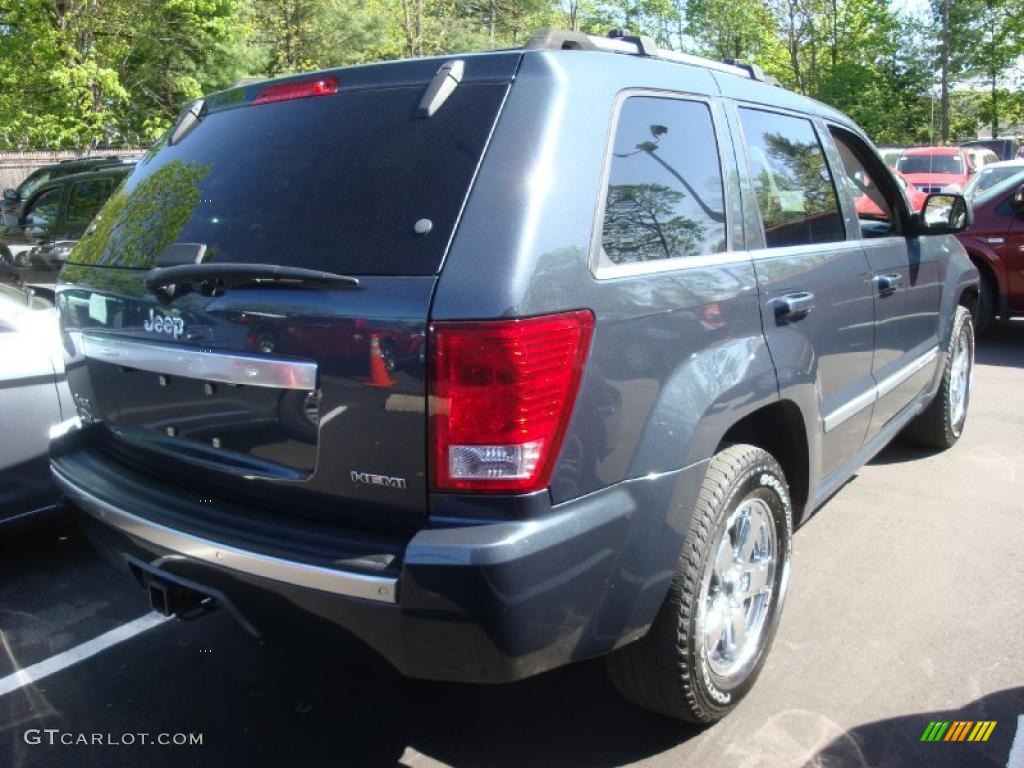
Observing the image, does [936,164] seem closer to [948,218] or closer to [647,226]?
[948,218]

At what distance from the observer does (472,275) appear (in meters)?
2.09

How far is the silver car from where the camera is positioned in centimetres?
391

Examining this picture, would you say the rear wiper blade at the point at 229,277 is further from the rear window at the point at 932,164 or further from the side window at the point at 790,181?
the rear window at the point at 932,164

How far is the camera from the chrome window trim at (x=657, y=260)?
231 centimetres

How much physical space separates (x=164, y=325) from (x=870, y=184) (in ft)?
11.2

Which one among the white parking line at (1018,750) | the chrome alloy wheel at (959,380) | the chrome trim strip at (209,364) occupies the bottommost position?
the white parking line at (1018,750)

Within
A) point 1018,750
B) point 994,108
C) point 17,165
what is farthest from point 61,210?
point 994,108

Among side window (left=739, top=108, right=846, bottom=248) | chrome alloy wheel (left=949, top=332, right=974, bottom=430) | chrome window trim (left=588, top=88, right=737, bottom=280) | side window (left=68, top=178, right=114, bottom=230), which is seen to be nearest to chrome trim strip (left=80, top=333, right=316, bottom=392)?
chrome window trim (left=588, top=88, right=737, bottom=280)

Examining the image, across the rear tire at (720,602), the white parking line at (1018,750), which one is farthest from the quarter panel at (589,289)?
the white parking line at (1018,750)

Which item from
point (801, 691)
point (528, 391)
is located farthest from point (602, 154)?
point (801, 691)

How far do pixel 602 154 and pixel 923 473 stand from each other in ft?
12.0

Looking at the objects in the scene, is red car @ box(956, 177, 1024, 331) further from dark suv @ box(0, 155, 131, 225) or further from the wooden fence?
the wooden fence

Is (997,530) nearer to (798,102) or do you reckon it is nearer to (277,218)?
(798,102)

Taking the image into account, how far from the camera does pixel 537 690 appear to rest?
317cm
